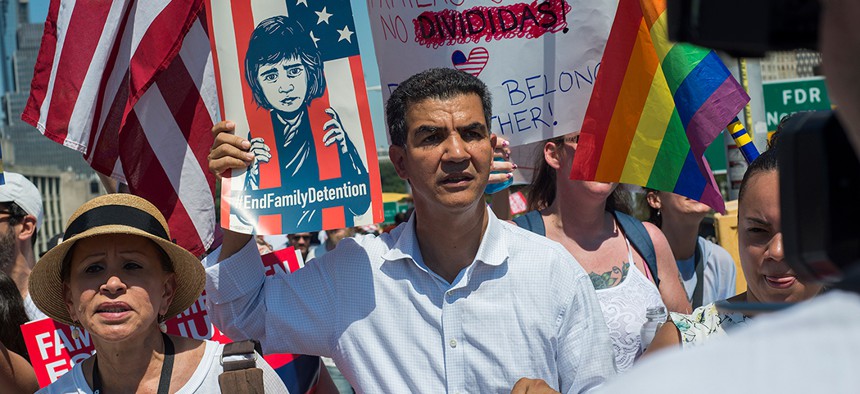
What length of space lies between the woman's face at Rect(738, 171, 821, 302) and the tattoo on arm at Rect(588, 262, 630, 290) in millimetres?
1020

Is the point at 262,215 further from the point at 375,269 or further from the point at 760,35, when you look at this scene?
the point at 760,35

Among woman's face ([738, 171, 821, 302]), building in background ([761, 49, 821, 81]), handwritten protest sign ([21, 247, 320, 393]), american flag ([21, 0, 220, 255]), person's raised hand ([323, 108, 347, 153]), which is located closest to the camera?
building in background ([761, 49, 821, 81])

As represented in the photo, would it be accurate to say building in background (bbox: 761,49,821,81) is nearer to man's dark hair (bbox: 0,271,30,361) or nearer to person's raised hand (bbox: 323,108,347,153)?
person's raised hand (bbox: 323,108,347,153)

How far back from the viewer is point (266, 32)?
12.4 ft

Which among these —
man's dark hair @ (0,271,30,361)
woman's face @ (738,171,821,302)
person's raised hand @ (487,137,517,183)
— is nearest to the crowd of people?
woman's face @ (738,171,821,302)

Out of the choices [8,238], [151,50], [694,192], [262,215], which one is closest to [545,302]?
[262,215]

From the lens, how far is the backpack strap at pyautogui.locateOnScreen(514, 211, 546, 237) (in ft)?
14.7

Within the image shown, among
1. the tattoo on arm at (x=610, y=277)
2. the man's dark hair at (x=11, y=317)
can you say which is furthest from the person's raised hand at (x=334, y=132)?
the man's dark hair at (x=11, y=317)

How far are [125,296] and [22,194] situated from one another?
2403 millimetres

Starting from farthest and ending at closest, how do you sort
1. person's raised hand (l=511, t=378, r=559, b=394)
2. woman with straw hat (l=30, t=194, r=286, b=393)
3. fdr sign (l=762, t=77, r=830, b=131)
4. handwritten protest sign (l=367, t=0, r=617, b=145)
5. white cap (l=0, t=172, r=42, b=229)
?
fdr sign (l=762, t=77, r=830, b=131) → white cap (l=0, t=172, r=42, b=229) → handwritten protest sign (l=367, t=0, r=617, b=145) → woman with straw hat (l=30, t=194, r=286, b=393) → person's raised hand (l=511, t=378, r=559, b=394)

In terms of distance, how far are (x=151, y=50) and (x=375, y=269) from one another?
1.42 meters

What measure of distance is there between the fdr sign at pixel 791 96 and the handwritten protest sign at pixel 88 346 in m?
6.66

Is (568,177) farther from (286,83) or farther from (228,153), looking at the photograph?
(228,153)

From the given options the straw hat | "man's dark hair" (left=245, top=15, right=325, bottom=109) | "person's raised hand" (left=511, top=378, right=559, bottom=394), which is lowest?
"person's raised hand" (left=511, top=378, right=559, bottom=394)
